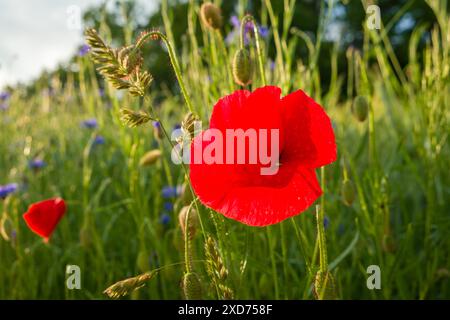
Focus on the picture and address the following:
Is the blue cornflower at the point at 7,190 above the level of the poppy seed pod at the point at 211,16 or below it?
below

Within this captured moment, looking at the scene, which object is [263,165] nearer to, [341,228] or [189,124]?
[189,124]

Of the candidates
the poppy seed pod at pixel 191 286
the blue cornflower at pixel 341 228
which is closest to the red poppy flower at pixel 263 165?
the poppy seed pod at pixel 191 286

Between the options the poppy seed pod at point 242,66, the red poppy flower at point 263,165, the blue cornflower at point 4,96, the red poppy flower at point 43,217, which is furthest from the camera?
the blue cornflower at point 4,96

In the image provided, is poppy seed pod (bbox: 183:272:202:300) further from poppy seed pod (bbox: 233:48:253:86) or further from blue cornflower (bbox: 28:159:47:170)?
blue cornflower (bbox: 28:159:47:170)

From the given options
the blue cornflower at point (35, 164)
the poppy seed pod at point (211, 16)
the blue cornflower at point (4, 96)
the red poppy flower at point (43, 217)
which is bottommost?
the red poppy flower at point (43, 217)

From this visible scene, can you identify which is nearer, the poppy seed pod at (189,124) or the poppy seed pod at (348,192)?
Answer: the poppy seed pod at (189,124)

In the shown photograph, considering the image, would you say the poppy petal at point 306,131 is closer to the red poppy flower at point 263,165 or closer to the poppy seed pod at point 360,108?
the red poppy flower at point 263,165

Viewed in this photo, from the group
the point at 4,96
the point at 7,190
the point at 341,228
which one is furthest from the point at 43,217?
the point at 4,96
